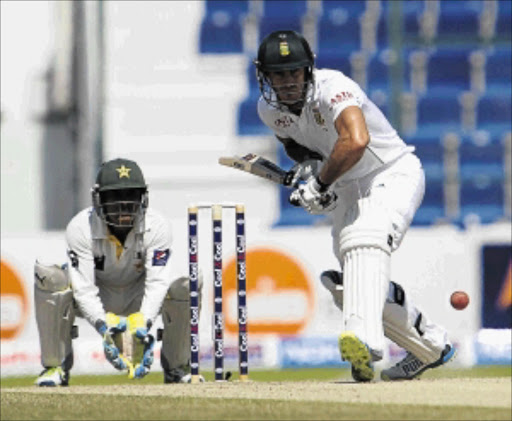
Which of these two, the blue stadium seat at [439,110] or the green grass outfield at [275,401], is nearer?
the green grass outfield at [275,401]

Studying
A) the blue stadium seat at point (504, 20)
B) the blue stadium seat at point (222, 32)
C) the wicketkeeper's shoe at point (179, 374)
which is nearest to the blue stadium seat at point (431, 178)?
the blue stadium seat at point (504, 20)

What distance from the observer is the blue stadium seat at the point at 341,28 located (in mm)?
14367

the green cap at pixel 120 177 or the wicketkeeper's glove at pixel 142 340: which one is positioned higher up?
the green cap at pixel 120 177

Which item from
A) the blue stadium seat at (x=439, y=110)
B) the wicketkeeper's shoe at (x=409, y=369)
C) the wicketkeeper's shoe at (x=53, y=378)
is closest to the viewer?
the wicketkeeper's shoe at (x=409, y=369)

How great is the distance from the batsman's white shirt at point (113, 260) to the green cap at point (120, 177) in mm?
179

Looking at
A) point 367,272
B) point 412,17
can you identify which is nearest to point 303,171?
point 367,272

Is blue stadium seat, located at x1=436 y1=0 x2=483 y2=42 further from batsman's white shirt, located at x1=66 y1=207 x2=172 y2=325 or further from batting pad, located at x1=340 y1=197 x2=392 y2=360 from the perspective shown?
batting pad, located at x1=340 y1=197 x2=392 y2=360

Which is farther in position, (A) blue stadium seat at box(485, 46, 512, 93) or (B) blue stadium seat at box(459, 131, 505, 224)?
(A) blue stadium seat at box(485, 46, 512, 93)

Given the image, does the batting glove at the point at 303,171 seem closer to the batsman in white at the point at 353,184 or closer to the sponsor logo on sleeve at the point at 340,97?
the batsman in white at the point at 353,184

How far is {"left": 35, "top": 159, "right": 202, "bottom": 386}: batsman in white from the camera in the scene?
7161 mm

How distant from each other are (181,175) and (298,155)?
22.9 feet

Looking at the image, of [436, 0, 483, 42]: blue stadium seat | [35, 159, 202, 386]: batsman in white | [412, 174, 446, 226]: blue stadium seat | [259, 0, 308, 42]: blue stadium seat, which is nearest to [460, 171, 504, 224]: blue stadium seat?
[412, 174, 446, 226]: blue stadium seat

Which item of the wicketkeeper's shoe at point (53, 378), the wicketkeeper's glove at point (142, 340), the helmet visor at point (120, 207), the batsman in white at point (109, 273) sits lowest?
the wicketkeeper's shoe at point (53, 378)

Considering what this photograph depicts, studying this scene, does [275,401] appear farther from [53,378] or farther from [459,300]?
[459,300]
